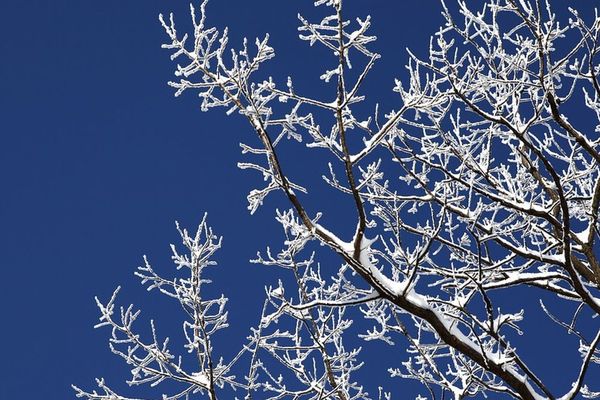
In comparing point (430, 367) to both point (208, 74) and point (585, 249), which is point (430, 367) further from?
point (208, 74)

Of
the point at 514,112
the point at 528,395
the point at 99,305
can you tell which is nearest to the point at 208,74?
the point at 99,305

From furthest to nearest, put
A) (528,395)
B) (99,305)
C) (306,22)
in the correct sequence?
(99,305) → (528,395) → (306,22)

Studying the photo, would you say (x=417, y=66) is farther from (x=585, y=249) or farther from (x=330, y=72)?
(x=585, y=249)

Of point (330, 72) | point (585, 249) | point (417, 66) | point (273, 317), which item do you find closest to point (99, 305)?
point (273, 317)

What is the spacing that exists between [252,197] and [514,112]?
7.23 ft

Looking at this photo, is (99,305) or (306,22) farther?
(99,305)

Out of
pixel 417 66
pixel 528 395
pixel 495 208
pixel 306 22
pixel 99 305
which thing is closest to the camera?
pixel 306 22

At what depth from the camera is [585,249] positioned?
5125mm

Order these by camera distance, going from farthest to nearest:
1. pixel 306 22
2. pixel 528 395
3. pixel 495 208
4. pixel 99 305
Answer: pixel 495 208 → pixel 99 305 → pixel 528 395 → pixel 306 22

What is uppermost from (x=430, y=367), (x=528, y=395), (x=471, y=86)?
(x=471, y=86)

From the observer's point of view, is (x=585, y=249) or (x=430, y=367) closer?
(x=585, y=249)

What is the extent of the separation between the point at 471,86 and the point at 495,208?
4.24 ft

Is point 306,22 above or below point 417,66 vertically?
below

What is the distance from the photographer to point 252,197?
448 centimetres
